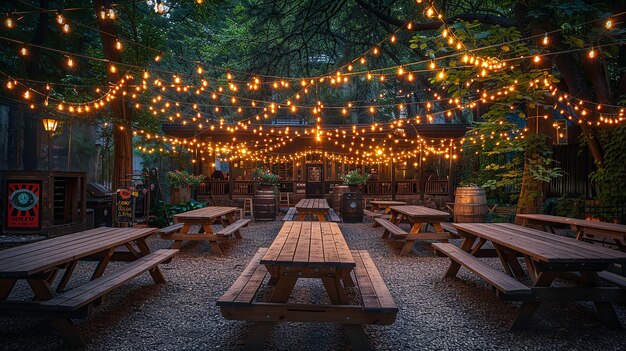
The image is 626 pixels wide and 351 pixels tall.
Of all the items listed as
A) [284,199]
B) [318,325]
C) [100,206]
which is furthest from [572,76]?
[284,199]

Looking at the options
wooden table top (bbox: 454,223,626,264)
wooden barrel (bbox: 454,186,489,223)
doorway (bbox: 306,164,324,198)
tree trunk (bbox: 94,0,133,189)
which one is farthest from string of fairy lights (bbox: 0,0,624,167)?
wooden table top (bbox: 454,223,626,264)

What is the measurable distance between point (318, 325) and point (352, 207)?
362 inches

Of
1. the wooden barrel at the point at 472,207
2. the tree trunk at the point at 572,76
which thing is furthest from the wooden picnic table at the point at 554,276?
the tree trunk at the point at 572,76

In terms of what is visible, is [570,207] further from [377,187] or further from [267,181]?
[267,181]

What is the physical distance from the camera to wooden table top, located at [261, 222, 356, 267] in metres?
2.84

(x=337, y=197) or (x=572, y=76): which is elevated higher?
(x=572, y=76)

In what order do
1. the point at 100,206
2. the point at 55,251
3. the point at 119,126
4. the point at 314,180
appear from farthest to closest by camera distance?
the point at 314,180 < the point at 119,126 < the point at 100,206 < the point at 55,251

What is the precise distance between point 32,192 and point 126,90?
3.89 metres

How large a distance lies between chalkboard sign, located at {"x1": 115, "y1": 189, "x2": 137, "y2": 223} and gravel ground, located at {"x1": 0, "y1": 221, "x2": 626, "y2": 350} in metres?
2.89

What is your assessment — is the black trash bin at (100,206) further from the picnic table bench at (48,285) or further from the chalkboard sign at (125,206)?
the picnic table bench at (48,285)

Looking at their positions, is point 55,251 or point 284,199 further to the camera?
point 284,199

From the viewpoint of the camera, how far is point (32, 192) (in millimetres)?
7762

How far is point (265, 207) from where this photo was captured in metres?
12.6

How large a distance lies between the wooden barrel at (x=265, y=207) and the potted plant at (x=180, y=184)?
7.77 ft
